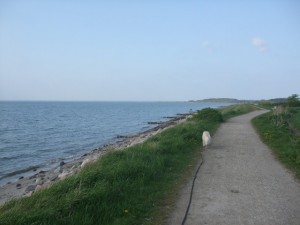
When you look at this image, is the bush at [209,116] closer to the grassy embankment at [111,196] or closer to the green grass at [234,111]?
the green grass at [234,111]

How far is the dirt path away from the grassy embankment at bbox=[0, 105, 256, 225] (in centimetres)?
56

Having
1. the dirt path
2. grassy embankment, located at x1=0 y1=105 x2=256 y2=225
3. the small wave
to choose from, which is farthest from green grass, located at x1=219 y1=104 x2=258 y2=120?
grassy embankment, located at x1=0 y1=105 x2=256 y2=225

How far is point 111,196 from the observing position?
7395 millimetres

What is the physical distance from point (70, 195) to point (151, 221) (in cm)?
171

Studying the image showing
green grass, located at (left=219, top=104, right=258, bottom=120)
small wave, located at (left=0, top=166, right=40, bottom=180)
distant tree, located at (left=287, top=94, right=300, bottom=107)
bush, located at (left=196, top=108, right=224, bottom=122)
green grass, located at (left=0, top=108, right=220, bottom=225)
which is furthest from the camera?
distant tree, located at (left=287, top=94, right=300, bottom=107)

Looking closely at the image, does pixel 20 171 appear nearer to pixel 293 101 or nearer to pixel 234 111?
pixel 234 111

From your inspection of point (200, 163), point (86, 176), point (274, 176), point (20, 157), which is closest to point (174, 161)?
point (200, 163)

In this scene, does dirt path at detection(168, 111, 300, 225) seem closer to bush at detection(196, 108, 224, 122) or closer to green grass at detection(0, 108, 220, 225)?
green grass at detection(0, 108, 220, 225)

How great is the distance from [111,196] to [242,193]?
3.16 meters

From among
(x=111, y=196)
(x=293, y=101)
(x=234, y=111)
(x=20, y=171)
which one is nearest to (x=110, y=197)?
(x=111, y=196)

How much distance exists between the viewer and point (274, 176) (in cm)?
1015

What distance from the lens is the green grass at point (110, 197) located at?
6.12 meters

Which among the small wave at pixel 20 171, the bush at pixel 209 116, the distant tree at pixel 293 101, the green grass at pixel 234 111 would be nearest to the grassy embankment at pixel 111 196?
the small wave at pixel 20 171

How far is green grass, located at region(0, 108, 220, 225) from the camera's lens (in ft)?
20.1
